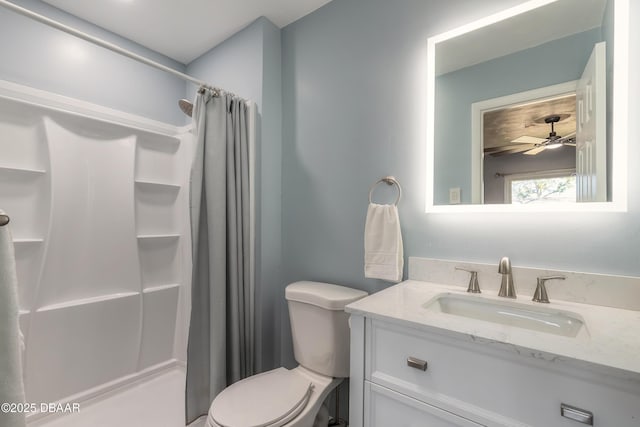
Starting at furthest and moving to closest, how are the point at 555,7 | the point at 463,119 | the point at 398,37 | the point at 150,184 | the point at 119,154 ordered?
the point at 150,184
the point at 119,154
the point at 398,37
the point at 463,119
the point at 555,7

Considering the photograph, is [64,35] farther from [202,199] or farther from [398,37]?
[398,37]

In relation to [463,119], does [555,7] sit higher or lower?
higher

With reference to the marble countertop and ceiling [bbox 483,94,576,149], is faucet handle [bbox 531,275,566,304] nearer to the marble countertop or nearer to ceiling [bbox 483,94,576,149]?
the marble countertop

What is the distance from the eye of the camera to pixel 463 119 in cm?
133

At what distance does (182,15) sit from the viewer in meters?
1.85

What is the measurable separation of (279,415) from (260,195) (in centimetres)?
117

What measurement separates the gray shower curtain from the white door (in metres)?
1.59

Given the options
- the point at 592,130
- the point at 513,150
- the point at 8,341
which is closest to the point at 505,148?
the point at 513,150

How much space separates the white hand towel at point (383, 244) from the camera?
1353 mm

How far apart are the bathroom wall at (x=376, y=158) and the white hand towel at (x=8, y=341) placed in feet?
4.16

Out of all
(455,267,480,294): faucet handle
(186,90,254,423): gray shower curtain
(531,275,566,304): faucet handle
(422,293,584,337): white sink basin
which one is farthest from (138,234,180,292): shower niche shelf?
(531,275,566,304): faucet handle

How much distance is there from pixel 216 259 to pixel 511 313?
1385mm

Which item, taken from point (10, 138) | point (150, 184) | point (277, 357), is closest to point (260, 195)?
point (150, 184)

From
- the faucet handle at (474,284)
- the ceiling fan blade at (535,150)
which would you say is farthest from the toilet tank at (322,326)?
the ceiling fan blade at (535,150)
